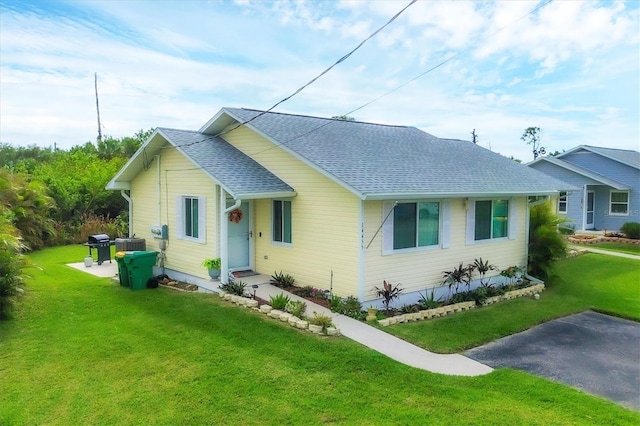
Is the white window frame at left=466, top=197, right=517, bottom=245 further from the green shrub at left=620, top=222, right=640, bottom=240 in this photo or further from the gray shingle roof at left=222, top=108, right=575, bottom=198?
the green shrub at left=620, top=222, right=640, bottom=240

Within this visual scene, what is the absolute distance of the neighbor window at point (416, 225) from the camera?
10.6 m

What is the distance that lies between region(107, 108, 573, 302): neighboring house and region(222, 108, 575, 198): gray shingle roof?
0.06 meters

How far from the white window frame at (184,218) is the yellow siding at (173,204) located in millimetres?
95

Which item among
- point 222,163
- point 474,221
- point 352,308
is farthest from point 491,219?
point 222,163

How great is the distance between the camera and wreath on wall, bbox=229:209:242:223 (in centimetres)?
1188

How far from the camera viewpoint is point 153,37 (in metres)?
12.7

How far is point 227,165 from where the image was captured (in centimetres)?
1191

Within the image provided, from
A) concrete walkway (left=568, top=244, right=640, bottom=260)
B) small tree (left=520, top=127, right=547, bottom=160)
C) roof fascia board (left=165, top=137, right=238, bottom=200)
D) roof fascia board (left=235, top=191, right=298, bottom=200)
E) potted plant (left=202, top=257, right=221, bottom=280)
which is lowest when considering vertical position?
concrete walkway (left=568, top=244, right=640, bottom=260)

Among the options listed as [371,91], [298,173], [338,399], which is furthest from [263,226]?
[338,399]

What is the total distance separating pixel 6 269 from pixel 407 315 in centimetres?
855

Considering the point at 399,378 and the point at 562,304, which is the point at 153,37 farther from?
the point at 562,304

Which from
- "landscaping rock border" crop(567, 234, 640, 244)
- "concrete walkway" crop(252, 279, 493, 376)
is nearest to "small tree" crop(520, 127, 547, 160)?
"landscaping rock border" crop(567, 234, 640, 244)

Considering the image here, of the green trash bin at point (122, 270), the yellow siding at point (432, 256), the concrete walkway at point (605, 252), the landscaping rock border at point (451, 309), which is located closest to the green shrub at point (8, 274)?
the green trash bin at point (122, 270)

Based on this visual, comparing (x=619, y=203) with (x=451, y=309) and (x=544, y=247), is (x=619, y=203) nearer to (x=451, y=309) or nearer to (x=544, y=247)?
(x=544, y=247)
